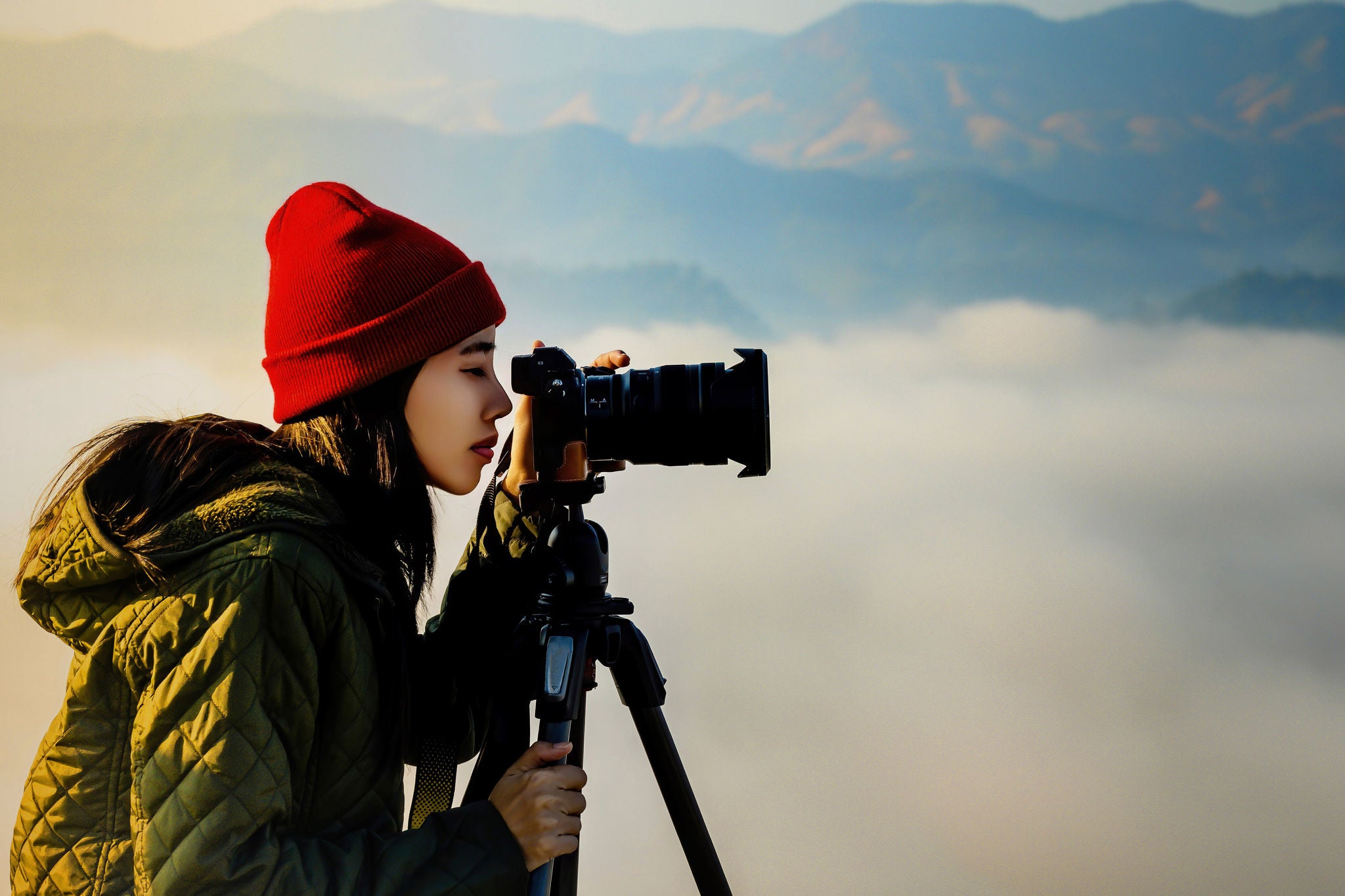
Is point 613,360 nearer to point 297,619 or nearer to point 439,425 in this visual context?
point 439,425

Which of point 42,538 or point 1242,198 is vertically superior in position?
point 1242,198

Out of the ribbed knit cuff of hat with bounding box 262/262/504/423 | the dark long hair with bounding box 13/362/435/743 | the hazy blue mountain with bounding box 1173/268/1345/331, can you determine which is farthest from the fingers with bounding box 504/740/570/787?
the hazy blue mountain with bounding box 1173/268/1345/331

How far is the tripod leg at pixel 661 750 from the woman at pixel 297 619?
0.45 ft

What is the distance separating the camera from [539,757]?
33.8 inches

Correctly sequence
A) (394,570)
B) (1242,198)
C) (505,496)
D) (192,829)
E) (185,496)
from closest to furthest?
(192,829) < (185,496) < (394,570) < (505,496) < (1242,198)

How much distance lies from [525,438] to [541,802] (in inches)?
15.1

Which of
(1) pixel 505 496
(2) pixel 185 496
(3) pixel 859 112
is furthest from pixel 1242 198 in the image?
(2) pixel 185 496

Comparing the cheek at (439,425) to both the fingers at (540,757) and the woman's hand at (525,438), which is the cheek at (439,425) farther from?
the fingers at (540,757)

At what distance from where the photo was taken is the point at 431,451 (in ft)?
3.14

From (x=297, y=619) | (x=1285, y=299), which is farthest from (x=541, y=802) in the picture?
(x=1285, y=299)

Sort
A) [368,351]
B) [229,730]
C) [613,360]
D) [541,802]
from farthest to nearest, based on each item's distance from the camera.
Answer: [613,360] → [368,351] → [541,802] → [229,730]

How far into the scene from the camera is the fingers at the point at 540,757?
2.81ft

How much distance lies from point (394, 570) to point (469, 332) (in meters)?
0.23

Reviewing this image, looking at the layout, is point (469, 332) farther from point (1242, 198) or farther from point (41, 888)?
point (1242, 198)
